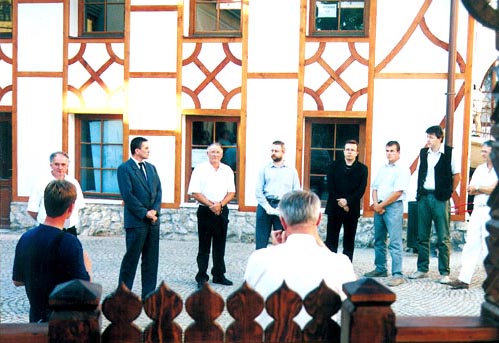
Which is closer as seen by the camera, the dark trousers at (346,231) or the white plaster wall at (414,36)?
the dark trousers at (346,231)

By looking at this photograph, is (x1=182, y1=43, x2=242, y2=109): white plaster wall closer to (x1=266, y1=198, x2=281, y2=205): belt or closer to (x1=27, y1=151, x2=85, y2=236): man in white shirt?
(x1=266, y1=198, x2=281, y2=205): belt

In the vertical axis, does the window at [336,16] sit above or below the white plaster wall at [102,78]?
above

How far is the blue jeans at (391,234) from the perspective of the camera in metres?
6.91

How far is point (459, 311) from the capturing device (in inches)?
217

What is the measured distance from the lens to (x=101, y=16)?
10578 millimetres

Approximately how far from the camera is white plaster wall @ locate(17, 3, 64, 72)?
10.3 meters

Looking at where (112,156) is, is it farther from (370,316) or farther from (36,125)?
(370,316)

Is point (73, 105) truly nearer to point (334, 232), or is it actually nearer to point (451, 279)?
point (334, 232)

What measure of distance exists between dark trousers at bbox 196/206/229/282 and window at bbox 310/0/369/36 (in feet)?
14.3

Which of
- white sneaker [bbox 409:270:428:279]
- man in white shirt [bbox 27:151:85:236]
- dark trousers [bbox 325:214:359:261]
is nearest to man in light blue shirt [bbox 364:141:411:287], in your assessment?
white sneaker [bbox 409:270:428:279]

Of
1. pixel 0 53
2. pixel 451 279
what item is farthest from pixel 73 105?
pixel 451 279

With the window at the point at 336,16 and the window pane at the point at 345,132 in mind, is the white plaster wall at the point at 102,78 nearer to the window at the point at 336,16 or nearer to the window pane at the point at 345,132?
the window at the point at 336,16

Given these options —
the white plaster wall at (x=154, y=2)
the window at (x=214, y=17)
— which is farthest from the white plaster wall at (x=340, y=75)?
the white plaster wall at (x=154, y=2)

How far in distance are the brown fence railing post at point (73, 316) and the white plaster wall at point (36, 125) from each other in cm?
929
